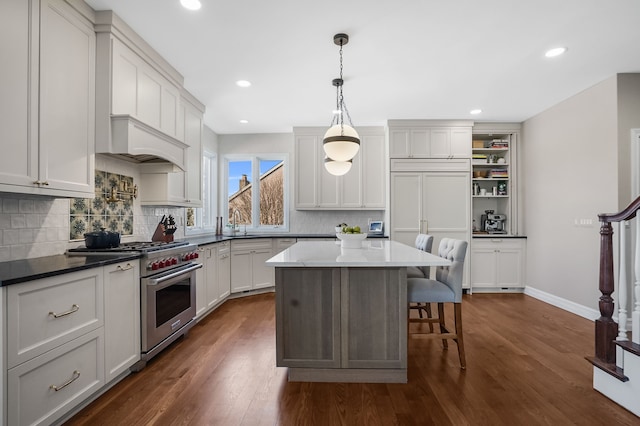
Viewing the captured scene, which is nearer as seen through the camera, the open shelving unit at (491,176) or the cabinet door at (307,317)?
the cabinet door at (307,317)

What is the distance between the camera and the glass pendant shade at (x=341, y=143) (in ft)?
9.66

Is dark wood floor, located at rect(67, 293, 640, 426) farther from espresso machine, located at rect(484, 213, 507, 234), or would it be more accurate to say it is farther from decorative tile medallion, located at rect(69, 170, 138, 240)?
espresso machine, located at rect(484, 213, 507, 234)

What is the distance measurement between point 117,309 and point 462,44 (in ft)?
11.3

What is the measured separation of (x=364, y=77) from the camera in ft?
11.9

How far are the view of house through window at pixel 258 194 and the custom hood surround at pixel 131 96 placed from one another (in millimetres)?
2496

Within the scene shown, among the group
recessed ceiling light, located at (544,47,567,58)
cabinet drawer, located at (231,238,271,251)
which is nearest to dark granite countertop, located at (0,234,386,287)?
cabinet drawer, located at (231,238,271,251)

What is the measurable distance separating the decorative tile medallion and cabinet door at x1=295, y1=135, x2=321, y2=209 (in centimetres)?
259

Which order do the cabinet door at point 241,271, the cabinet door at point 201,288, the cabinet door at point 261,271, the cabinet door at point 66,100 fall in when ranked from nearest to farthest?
the cabinet door at point 66,100 < the cabinet door at point 201,288 < the cabinet door at point 241,271 < the cabinet door at point 261,271

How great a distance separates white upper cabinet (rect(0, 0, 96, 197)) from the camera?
73.5 inches

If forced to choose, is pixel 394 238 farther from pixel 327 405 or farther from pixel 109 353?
pixel 109 353

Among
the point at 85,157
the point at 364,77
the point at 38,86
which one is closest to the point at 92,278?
the point at 85,157

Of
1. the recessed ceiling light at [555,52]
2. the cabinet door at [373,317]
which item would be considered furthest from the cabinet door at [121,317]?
the recessed ceiling light at [555,52]

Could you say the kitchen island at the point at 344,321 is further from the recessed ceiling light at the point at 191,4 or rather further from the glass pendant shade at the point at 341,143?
the recessed ceiling light at the point at 191,4

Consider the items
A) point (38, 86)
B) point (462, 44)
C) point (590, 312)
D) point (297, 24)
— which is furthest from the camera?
point (590, 312)
